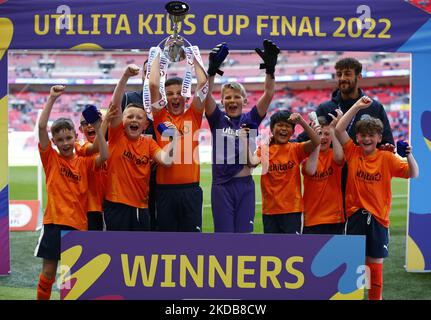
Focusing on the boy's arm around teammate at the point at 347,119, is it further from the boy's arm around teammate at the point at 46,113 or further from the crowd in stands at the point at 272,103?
the crowd in stands at the point at 272,103

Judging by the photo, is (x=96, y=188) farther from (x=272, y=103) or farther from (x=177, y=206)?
(x=272, y=103)

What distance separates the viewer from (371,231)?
4.29 m

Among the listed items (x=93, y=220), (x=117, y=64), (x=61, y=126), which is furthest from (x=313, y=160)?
(x=117, y=64)

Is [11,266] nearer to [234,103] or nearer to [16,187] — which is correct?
[234,103]

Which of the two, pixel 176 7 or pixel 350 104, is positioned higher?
pixel 176 7

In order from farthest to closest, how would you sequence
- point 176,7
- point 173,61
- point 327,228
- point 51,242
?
point 327,228 < point 173,61 < point 51,242 < point 176,7

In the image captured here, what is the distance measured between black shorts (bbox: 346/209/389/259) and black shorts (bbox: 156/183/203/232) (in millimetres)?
1256

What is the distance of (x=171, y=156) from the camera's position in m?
4.17

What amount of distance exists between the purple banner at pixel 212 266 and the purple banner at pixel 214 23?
2887mm

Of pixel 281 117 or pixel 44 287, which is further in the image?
pixel 281 117

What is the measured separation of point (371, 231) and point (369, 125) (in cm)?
82


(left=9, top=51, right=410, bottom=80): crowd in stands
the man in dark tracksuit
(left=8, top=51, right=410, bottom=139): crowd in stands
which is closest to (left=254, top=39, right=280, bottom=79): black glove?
the man in dark tracksuit

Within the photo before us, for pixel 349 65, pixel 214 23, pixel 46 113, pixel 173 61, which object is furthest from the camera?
pixel 214 23
